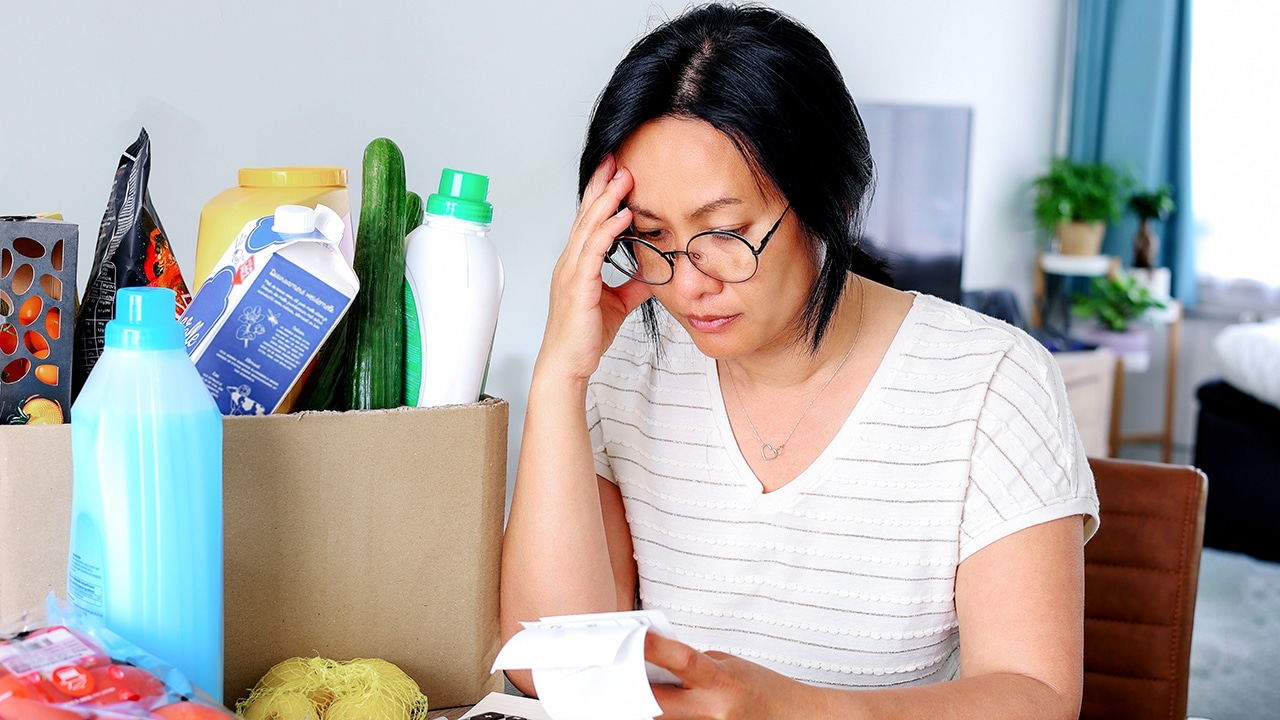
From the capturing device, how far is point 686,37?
949 millimetres

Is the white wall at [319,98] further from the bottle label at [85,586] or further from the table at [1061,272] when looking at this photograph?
the table at [1061,272]

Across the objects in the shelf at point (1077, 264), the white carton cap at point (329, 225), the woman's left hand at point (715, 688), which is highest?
the white carton cap at point (329, 225)

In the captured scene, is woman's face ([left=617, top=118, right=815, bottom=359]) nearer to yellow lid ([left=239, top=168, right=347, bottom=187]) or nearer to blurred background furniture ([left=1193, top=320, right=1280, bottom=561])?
yellow lid ([left=239, top=168, right=347, bottom=187])

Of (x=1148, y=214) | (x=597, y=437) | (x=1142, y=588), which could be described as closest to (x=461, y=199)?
(x=597, y=437)

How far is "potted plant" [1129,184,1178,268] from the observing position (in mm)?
3945

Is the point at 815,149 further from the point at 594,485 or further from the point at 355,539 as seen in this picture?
the point at 355,539

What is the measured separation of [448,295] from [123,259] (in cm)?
22

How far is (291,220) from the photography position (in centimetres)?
69

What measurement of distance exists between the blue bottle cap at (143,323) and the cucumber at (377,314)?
0.51ft

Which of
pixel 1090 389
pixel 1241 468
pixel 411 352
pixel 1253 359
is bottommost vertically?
pixel 1241 468

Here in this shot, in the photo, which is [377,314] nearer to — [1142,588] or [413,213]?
[413,213]

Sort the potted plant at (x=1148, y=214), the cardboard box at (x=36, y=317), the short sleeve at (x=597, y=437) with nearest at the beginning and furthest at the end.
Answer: the cardboard box at (x=36, y=317)
the short sleeve at (x=597, y=437)
the potted plant at (x=1148, y=214)

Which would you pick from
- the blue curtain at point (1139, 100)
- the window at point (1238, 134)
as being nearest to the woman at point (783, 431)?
the blue curtain at point (1139, 100)

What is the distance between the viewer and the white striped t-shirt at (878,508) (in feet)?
3.30
